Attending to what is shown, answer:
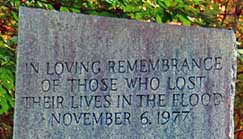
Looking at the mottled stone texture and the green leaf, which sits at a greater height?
the mottled stone texture

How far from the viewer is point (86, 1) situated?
685cm

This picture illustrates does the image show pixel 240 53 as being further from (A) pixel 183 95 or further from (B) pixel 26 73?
(B) pixel 26 73

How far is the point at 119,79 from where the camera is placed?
15.8 feet

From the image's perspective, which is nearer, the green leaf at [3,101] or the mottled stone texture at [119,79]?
the mottled stone texture at [119,79]

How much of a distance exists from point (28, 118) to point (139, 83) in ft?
2.43

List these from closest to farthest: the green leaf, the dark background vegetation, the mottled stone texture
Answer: the mottled stone texture → the dark background vegetation → the green leaf

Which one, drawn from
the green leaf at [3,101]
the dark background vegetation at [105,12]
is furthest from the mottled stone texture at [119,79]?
the green leaf at [3,101]

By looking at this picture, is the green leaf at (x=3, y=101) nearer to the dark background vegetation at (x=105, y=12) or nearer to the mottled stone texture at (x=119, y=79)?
Result: the dark background vegetation at (x=105, y=12)

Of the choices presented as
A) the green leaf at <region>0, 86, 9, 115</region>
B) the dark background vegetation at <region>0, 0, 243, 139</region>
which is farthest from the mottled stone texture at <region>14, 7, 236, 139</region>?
the green leaf at <region>0, 86, 9, 115</region>

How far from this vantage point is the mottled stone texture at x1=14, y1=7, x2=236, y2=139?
15.5 feet

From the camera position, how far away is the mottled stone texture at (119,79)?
4730 millimetres

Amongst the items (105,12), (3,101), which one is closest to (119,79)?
(105,12)

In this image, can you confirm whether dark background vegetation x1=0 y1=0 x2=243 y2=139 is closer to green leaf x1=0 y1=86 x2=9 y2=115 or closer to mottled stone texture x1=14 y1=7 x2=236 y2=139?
green leaf x1=0 y1=86 x2=9 y2=115

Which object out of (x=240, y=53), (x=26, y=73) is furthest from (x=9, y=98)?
(x=240, y=53)
